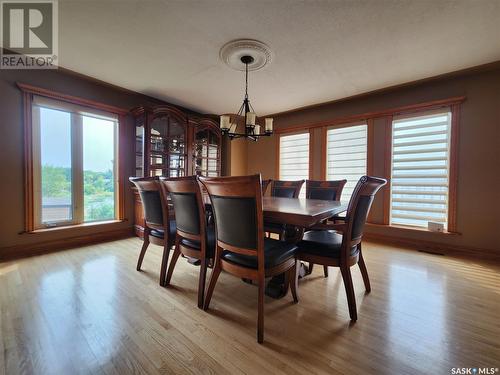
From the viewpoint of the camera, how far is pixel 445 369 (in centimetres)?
108

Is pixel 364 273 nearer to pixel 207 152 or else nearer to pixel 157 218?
pixel 157 218

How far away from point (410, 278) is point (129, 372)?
239cm

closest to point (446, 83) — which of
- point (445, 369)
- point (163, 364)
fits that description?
point (445, 369)

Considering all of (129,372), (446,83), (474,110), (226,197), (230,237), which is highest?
(446,83)

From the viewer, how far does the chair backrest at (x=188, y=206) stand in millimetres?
1620

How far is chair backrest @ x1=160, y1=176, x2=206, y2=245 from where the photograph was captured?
1620mm

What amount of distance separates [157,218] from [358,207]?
172 centimetres

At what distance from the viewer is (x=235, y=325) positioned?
4.66 ft

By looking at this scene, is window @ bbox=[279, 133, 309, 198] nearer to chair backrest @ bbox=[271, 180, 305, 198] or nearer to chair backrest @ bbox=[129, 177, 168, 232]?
chair backrest @ bbox=[271, 180, 305, 198]

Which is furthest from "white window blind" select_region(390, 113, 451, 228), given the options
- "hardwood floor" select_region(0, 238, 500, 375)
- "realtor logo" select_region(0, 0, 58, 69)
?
"realtor logo" select_region(0, 0, 58, 69)

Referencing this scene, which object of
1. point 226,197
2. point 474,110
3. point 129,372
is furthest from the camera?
point 474,110

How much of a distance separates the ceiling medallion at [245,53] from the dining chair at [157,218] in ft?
5.05

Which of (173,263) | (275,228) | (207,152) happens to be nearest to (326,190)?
(275,228)

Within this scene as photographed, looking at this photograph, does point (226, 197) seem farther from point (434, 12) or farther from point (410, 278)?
point (434, 12)
